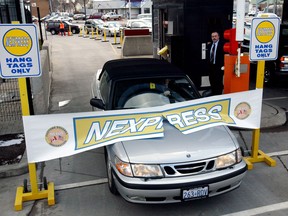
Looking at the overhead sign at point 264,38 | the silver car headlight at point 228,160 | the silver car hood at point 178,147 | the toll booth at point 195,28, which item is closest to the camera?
the silver car hood at point 178,147

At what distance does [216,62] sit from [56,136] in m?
4.90

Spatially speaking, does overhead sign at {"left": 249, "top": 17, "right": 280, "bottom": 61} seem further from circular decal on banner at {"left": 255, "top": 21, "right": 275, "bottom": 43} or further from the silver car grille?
the silver car grille

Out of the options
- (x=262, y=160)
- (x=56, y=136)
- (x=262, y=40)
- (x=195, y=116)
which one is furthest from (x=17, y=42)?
(x=262, y=160)

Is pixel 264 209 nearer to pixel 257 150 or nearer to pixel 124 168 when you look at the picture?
pixel 257 150

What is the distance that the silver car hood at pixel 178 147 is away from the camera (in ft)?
12.9

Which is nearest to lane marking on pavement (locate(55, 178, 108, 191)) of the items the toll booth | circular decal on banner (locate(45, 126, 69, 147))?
circular decal on banner (locate(45, 126, 69, 147))

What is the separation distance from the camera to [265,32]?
204 inches

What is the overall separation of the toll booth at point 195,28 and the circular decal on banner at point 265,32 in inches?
179

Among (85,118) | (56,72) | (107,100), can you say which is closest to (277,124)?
A: (107,100)

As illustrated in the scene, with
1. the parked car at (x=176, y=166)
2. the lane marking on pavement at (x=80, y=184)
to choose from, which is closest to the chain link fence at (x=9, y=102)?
the lane marking on pavement at (x=80, y=184)

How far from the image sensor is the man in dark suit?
26.2 feet

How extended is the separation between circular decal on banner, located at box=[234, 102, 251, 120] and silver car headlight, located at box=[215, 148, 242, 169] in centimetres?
87

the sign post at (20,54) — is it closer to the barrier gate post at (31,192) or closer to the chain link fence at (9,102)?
the barrier gate post at (31,192)

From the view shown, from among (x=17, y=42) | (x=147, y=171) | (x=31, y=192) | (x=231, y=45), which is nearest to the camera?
(x=147, y=171)
